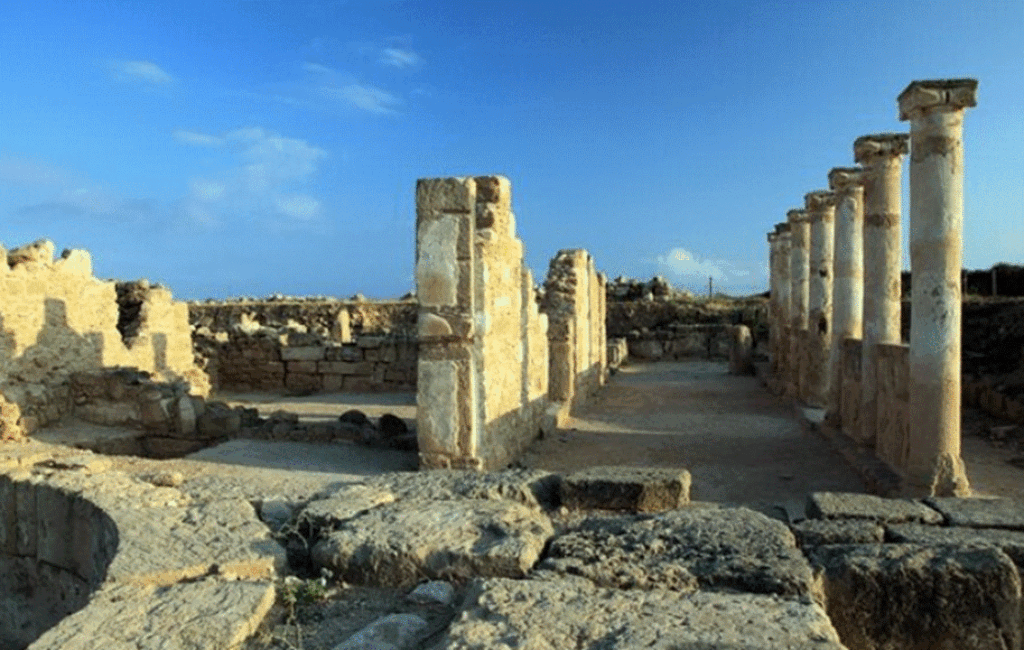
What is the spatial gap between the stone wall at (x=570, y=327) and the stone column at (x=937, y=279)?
22.7 feet

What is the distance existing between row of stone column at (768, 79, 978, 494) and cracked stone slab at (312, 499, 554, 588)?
5757 mm

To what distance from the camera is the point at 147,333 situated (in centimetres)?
1442

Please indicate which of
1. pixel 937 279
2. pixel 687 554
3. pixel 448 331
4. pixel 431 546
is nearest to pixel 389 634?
pixel 431 546

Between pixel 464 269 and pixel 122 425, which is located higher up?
pixel 464 269

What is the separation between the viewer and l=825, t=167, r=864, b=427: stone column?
1280cm

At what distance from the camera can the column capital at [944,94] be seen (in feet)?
26.8

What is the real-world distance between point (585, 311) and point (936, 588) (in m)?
13.9

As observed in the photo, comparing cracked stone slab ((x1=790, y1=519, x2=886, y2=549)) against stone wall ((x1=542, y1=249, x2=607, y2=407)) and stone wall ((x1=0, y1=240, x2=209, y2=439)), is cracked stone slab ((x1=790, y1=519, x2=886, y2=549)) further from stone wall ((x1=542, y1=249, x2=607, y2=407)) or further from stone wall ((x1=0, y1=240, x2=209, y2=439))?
stone wall ((x1=542, y1=249, x2=607, y2=407))

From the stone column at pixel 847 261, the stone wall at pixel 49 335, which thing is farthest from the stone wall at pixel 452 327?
the stone column at pixel 847 261

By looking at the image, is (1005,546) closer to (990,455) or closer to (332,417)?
(990,455)

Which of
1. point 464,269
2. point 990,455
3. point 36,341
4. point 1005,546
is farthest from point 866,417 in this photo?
point 36,341

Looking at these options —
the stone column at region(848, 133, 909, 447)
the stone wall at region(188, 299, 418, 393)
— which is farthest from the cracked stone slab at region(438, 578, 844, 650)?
the stone wall at region(188, 299, 418, 393)

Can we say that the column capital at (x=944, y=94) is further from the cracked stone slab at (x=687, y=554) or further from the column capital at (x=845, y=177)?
the cracked stone slab at (x=687, y=554)

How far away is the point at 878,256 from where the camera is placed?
10.9 meters
